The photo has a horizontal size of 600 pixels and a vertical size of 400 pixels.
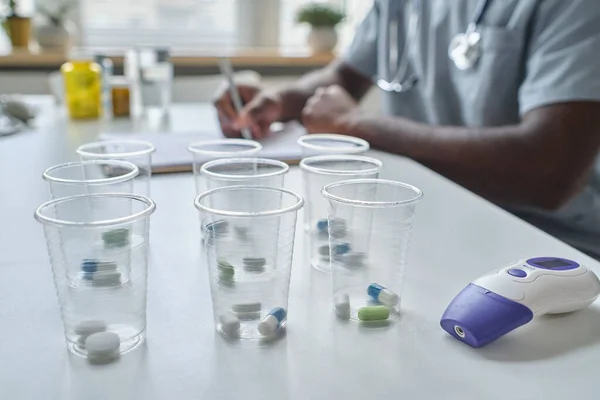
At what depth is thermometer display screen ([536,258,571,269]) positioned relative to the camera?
1.94 ft

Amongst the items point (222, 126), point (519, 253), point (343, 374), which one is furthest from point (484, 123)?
point (343, 374)

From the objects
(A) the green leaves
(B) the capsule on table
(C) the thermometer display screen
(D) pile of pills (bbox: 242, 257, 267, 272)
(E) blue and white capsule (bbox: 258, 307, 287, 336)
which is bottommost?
(B) the capsule on table

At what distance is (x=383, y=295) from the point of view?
0.59 meters

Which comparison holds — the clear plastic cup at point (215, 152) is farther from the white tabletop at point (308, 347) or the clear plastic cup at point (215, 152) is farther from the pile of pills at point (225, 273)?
the pile of pills at point (225, 273)

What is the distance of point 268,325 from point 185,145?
766mm

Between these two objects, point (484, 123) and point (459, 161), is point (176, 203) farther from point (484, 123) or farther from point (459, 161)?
point (484, 123)

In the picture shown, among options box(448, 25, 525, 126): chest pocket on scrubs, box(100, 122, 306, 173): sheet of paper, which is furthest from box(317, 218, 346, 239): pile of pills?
box(448, 25, 525, 126): chest pocket on scrubs

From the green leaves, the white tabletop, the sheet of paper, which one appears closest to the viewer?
the white tabletop

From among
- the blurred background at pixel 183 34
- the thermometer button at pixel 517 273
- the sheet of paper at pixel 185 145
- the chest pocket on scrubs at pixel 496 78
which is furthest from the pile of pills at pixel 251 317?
the blurred background at pixel 183 34

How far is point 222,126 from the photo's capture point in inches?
53.4

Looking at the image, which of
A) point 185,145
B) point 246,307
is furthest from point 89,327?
point 185,145

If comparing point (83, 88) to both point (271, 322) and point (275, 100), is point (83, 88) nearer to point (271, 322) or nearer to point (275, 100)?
point (275, 100)

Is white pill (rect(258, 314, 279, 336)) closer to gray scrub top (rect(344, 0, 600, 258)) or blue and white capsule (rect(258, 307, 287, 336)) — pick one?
blue and white capsule (rect(258, 307, 287, 336))

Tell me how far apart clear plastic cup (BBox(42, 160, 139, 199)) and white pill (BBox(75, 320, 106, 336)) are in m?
0.19
